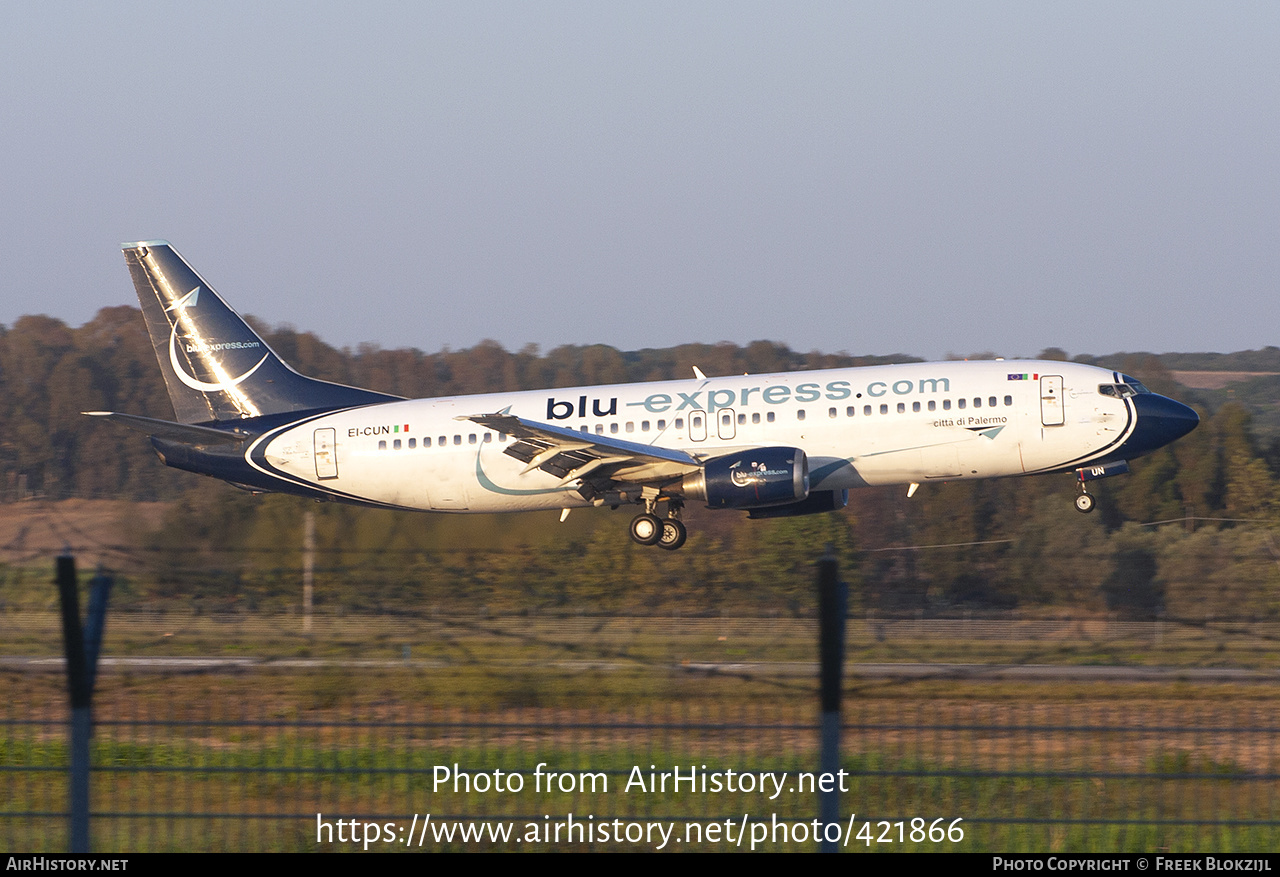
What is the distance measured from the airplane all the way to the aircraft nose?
3 centimetres

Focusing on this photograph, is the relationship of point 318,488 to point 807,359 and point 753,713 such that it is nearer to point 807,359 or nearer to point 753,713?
point 753,713

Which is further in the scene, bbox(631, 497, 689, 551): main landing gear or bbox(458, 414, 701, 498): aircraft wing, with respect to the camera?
bbox(631, 497, 689, 551): main landing gear

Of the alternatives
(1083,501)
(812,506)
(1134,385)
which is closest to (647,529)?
(812,506)

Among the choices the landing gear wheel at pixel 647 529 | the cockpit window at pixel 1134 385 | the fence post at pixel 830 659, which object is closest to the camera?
the fence post at pixel 830 659

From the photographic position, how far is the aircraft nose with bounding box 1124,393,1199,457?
22.3 meters

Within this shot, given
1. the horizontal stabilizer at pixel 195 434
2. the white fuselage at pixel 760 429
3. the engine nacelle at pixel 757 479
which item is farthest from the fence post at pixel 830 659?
the horizontal stabilizer at pixel 195 434

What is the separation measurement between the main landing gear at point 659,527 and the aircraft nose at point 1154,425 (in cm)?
828

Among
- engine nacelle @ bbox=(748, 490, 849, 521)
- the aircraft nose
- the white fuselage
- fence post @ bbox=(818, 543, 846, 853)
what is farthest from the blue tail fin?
fence post @ bbox=(818, 543, 846, 853)

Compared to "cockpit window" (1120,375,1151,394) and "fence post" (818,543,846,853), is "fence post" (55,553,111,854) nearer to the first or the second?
"fence post" (818,543,846,853)

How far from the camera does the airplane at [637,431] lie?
22.3 m

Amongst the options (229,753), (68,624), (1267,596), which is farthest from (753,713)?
(229,753)

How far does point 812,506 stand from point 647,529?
127 inches

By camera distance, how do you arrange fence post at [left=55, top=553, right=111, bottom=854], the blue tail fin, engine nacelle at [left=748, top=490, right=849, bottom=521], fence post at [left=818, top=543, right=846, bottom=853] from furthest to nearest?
the blue tail fin
engine nacelle at [left=748, top=490, right=849, bottom=521]
fence post at [left=55, top=553, right=111, bottom=854]
fence post at [left=818, top=543, right=846, bottom=853]

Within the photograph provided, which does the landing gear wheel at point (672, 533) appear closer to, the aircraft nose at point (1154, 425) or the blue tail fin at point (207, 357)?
the blue tail fin at point (207, 357)
